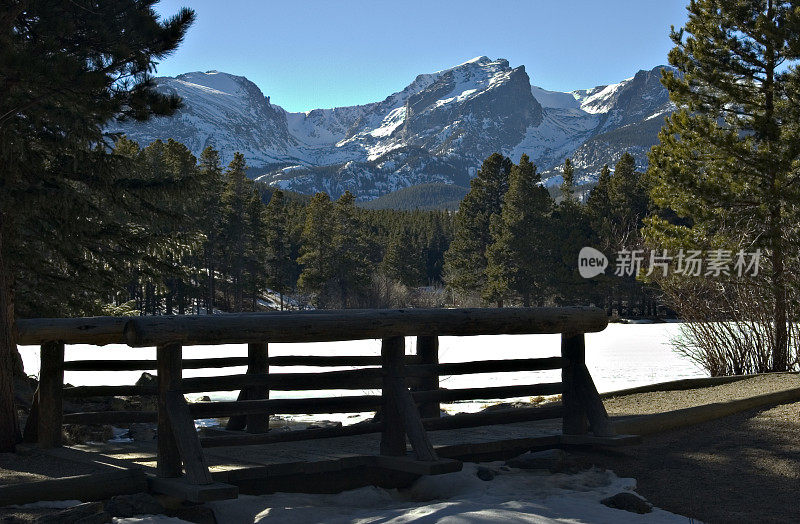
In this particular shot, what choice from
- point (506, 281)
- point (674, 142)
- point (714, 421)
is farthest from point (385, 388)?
point (506, 281)

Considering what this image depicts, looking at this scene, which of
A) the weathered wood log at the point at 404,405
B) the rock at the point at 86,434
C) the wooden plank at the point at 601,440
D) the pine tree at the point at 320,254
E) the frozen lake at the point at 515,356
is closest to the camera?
the weathered wood log at the point at 404,405

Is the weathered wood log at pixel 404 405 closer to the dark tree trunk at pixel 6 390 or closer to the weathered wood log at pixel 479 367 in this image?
the weathered wood log at pixel 479 367

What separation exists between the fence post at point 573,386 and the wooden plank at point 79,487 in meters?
4.11

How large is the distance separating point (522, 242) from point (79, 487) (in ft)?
181

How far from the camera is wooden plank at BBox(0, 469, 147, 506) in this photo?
594 cm

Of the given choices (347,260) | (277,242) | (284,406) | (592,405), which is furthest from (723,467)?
(277,242)

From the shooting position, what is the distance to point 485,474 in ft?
23.5

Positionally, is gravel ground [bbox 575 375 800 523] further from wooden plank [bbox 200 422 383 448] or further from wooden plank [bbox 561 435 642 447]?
wooden plank [bbox 200 422 383 448]

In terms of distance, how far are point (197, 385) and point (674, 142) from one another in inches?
491

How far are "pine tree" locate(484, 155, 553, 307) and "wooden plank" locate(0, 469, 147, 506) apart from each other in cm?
5343

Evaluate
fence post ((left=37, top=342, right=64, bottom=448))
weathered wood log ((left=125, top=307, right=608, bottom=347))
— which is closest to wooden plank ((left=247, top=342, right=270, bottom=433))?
fence post ((left=37, top=342, right=64, bottom=448))

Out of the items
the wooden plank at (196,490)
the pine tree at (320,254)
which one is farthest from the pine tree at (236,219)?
the wooden plank at (196,490)

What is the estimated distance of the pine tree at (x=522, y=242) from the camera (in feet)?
195

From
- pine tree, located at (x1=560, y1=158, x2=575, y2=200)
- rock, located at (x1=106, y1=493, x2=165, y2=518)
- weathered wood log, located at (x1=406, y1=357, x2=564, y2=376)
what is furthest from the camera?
pine tree, located at (x1=560, y1=158, x2=575, y2=200)
